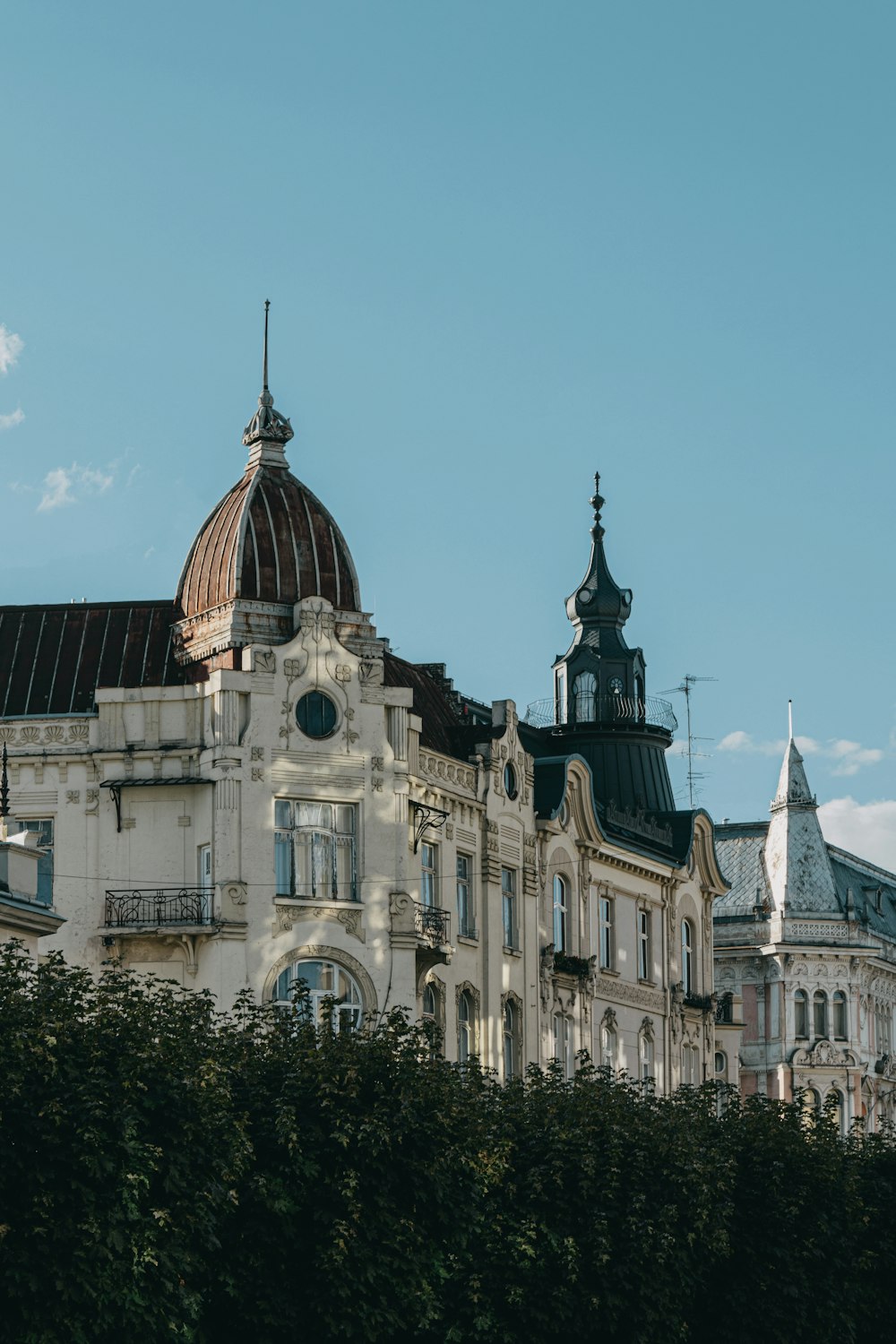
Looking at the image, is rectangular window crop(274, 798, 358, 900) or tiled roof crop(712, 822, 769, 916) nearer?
rectangular window crop(274, 798, 358, 900)

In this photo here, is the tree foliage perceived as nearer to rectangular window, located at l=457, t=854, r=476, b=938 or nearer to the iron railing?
the iron railing

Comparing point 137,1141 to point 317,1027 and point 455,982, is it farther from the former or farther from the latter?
point 455,982

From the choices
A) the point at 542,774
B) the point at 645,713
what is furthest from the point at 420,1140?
the point at 645,713

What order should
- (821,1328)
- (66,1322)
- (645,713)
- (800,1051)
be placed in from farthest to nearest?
(800,1051)
(645,713)
(821,1328)
(66,1322)

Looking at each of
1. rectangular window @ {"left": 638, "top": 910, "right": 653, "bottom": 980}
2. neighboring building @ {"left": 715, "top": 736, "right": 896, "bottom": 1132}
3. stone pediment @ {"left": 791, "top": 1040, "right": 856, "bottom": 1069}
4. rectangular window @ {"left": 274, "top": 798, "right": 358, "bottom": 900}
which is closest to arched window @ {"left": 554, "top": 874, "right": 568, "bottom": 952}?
rectangular window @ {"left": 638, "top": 910, "right": 653, "bottom": 980}

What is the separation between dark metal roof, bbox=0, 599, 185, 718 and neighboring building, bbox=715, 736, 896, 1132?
4547 cm

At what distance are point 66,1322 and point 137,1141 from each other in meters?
2.95

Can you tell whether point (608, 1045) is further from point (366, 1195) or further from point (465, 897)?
point (366, 1195)

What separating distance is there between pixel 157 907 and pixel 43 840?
11.7ft

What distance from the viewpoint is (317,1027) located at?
51531mm

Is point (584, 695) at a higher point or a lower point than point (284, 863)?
higher

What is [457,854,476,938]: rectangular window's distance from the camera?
74.1 meters

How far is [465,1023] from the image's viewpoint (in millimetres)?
74000

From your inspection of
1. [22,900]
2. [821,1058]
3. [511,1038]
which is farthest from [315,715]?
[821,1058]
